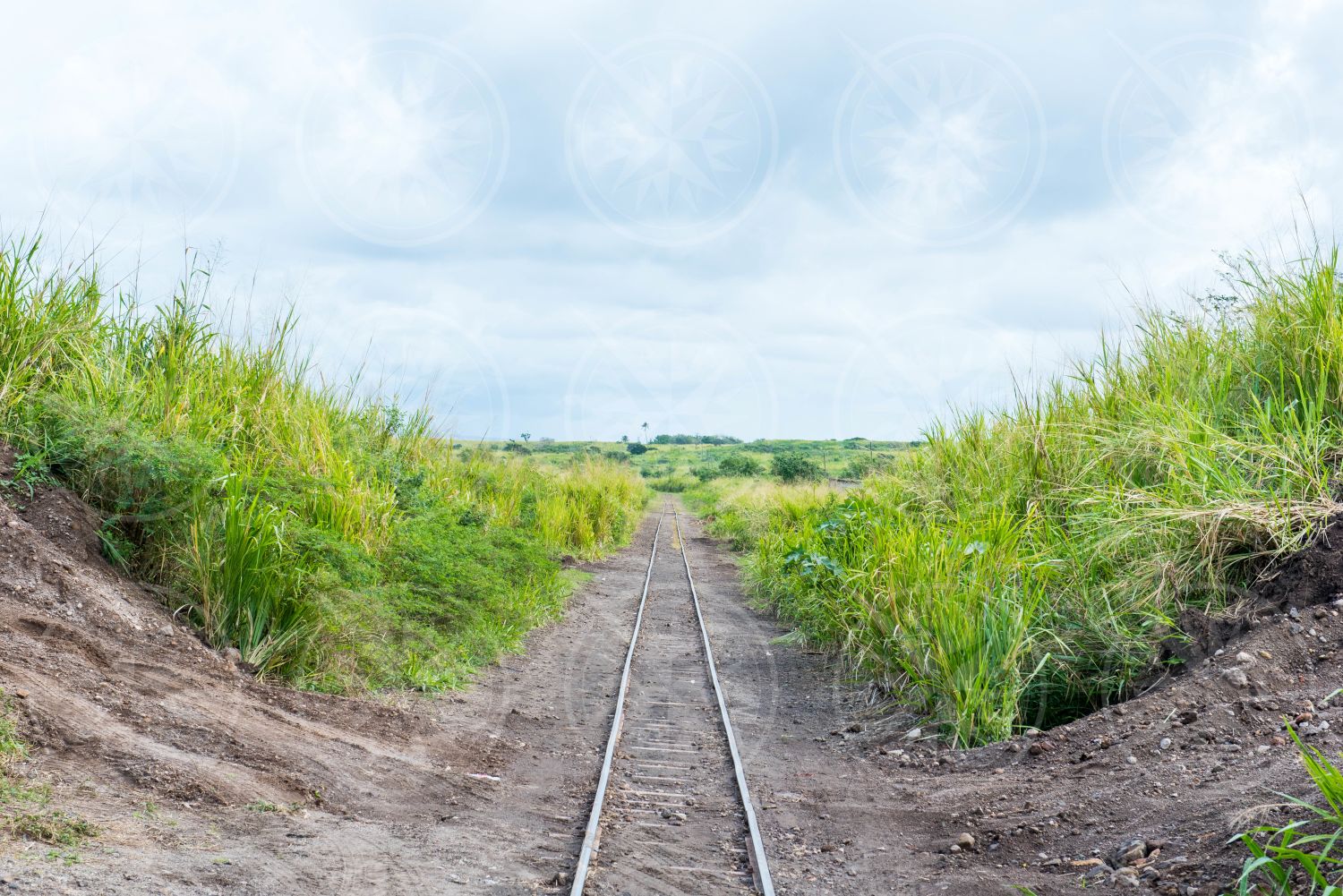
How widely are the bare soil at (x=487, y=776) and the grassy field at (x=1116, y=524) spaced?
42cm

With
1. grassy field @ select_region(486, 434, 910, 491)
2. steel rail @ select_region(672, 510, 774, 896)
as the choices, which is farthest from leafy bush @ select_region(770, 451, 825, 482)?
steel rail @ select_region(672, 510, 774, 896)

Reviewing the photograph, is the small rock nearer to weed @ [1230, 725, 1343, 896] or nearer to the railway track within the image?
weed @ [1230, 725, 1343, 896]

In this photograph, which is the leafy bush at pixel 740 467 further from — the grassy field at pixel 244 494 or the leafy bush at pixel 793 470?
the grassy field at pixel 244 494

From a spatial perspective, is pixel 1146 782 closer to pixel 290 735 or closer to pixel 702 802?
pixel 702 802

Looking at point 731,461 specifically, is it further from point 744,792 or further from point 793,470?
point 744,792

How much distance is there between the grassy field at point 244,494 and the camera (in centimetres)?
743

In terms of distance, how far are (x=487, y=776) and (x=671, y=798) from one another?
1473 mm

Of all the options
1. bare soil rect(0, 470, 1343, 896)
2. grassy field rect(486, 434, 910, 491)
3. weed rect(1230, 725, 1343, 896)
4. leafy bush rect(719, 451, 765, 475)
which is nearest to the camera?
weed rect(1230, 725, 1343, 896)

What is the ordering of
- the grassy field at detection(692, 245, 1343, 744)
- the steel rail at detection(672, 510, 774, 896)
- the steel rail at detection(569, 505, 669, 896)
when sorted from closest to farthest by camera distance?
the steel rail at detection(569, 505, 669, 896) < the steel rail at detection(672, 510, 774, 896) < the grassy field at detection(692, 245, 1343, 744)

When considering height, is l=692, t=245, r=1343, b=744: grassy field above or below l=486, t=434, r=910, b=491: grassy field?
below

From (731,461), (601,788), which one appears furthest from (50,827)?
(731,461)

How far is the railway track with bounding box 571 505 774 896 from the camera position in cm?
507

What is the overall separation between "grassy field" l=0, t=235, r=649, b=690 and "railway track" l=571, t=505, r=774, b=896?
6.97 feet

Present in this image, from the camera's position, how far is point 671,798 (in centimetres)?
653
